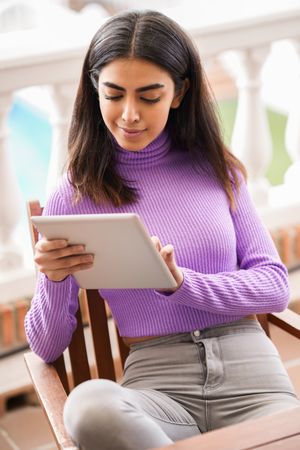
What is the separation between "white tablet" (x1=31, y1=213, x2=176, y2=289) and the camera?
150cm

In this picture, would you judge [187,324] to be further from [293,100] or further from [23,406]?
[293,100]

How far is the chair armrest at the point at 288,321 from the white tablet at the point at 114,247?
0.37 meters

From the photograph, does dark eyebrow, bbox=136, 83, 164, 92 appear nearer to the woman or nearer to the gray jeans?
the woman

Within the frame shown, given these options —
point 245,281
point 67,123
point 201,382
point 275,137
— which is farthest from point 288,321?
point 275,137

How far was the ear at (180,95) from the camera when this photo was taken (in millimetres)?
1846

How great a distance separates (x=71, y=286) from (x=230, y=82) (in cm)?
536

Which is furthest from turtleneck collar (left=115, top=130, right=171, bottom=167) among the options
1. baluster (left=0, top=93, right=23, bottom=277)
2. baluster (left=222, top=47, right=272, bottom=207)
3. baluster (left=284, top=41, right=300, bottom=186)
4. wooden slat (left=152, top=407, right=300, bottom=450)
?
baluster (left=284, top=41, right=300, bottom=186)

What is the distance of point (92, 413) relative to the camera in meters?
1.50

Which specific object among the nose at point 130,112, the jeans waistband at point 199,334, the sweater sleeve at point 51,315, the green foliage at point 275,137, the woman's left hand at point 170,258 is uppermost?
the nose at point 130,112

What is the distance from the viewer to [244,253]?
1.93 meters

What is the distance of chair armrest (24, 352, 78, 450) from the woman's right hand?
0.72 ft

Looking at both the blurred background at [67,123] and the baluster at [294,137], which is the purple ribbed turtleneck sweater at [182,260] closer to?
the blurred background at [67,123]

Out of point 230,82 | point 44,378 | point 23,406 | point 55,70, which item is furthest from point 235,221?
point 230,82

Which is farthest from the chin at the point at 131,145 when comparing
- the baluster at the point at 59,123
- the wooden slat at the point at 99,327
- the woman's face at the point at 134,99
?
the baluster at the point at 59,123
